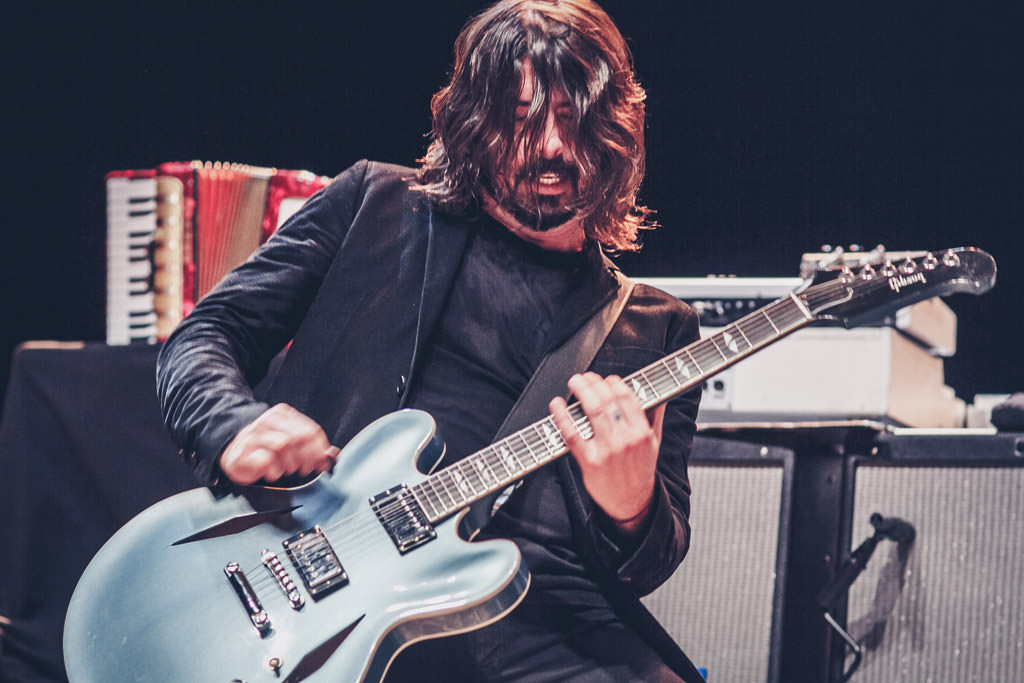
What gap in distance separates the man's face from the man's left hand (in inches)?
16.9

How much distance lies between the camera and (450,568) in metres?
1.45

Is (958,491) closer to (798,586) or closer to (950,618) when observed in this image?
(950,618)

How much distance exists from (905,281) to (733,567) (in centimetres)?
94

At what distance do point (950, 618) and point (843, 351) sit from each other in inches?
28.2

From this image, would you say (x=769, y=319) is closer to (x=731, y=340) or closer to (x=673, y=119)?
(x=731, y=340)

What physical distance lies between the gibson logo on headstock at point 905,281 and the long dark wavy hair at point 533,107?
59cm

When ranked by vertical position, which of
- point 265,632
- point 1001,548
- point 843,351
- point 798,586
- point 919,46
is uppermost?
point 919,46

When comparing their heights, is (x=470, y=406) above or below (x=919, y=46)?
below

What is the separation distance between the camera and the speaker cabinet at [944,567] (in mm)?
2115

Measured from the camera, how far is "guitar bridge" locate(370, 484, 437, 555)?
1.47 metres

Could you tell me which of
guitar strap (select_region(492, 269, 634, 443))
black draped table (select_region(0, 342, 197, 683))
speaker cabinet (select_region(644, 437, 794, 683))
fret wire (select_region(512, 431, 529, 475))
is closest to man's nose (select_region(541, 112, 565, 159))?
guitar strap (select_region(492, 269, 634, 443))

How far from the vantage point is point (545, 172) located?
183 centimetres

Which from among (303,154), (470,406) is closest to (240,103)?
(303,154)

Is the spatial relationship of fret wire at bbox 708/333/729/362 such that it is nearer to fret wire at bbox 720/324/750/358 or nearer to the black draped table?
fret wire at bbox 720/324/750/358
